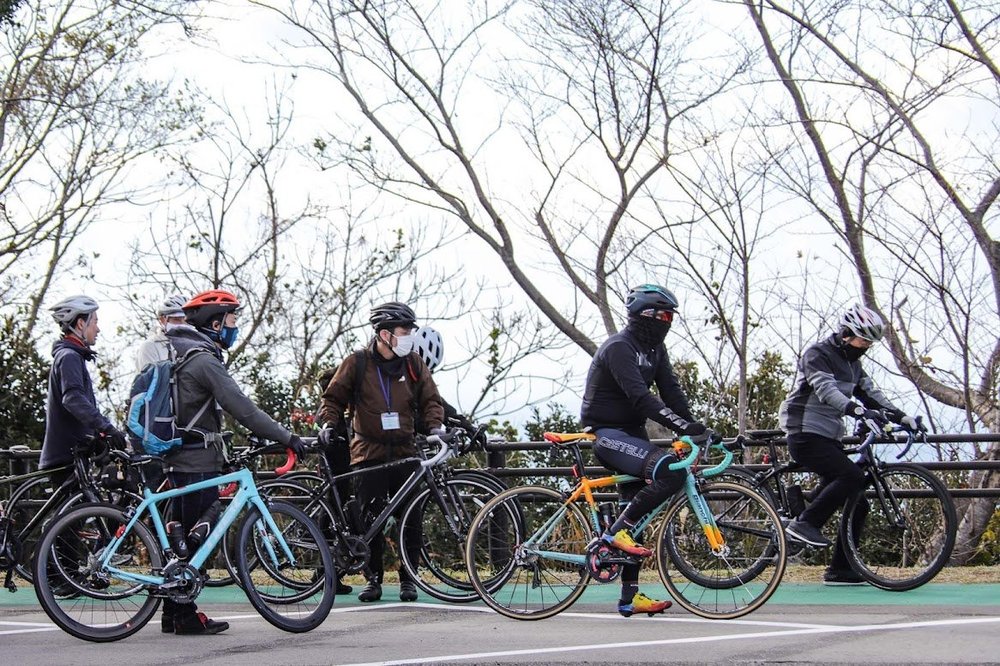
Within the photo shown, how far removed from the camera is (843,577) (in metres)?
9.80

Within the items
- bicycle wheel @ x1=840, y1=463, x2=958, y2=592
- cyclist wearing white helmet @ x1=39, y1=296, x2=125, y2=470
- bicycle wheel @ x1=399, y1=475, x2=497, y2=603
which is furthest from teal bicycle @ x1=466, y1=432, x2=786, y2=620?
cyclist wearing white helmet @ x1=39, y1=296, x2=125, y2=470

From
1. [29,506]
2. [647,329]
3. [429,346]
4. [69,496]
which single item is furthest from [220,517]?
[29,506]

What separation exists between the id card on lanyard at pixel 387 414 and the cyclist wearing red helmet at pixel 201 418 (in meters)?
1.51

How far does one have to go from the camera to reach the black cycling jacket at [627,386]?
7.90 m

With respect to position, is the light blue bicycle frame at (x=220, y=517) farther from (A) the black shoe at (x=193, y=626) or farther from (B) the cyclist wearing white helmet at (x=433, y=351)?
(B) the cyclist wearing white helmet at (x=433, y=351)

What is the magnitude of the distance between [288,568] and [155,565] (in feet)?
2.38

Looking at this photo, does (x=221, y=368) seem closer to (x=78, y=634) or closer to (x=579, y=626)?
(x=78, y=634)

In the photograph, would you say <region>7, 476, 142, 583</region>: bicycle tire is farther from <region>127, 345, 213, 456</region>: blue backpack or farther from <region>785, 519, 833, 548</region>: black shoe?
<region>785, 519, 833, 548</region>: black shoe

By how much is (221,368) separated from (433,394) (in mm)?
2121

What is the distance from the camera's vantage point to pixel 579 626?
791 centimetres

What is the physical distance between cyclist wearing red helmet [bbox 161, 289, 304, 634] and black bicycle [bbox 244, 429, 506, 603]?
121 cm

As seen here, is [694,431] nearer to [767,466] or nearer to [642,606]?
[642,606]

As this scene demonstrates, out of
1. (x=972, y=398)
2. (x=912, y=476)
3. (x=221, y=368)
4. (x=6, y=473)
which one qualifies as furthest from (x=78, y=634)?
(x=972, y=398)

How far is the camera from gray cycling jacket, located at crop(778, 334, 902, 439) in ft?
30.6
